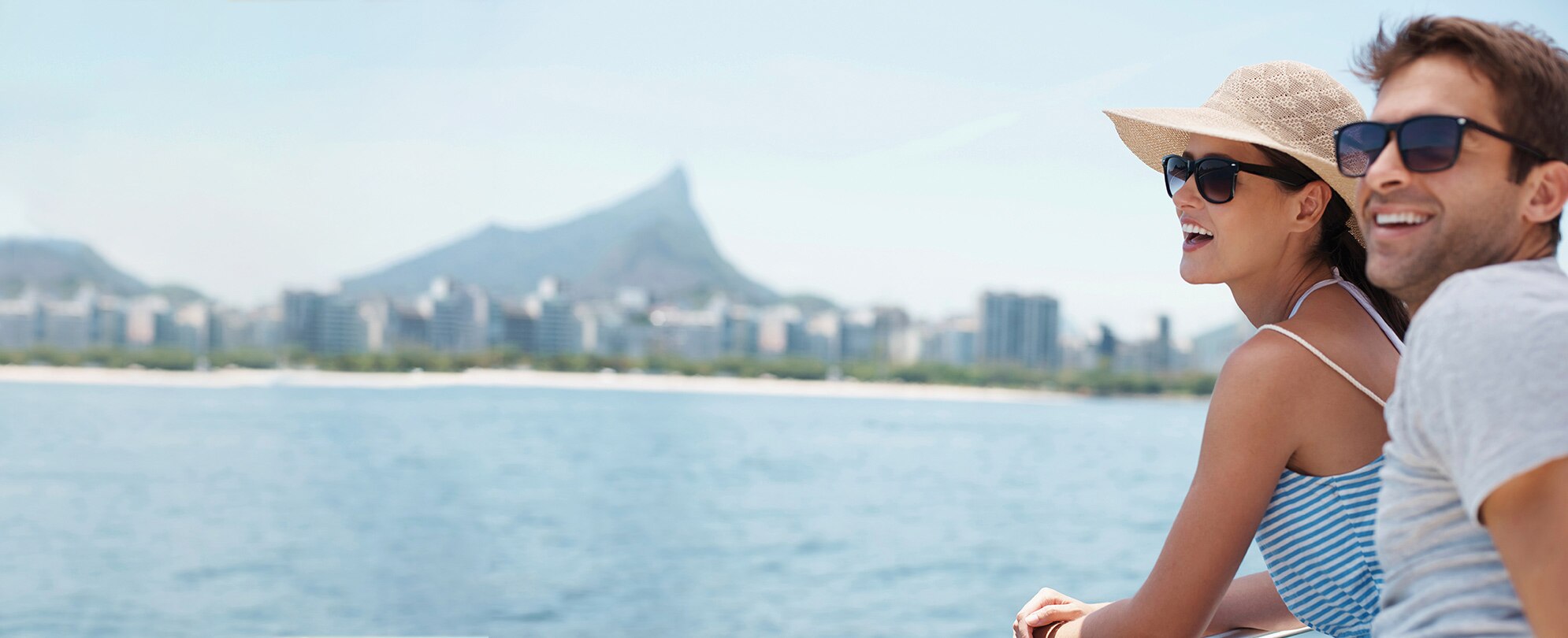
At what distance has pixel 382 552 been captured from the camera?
21453mm

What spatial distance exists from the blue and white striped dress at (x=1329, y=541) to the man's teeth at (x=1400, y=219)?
0.76ft

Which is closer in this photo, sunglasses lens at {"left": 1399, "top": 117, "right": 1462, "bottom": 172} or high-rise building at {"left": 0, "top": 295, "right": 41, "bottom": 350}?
sunglasses lens at {"left": 1399, "top": 117, "right": 1462, "bottom": 172}

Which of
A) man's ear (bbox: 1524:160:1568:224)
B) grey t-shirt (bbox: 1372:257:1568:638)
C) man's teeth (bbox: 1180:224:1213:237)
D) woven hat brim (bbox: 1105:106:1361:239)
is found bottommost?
grey t-shirt (bbox: 1372:257:1568:638)

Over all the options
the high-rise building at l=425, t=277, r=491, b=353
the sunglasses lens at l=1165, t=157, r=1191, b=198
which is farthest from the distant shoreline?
the sunglasses lens at l=1165, t=157, r=1191, b=198

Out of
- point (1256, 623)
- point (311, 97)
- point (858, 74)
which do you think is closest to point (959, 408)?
point (858, 74)

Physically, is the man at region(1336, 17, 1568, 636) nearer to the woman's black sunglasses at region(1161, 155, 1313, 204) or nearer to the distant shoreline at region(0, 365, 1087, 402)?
the woman's black sunglasses at region(1161, 155, 1313, 204)

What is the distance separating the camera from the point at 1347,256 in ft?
3.88

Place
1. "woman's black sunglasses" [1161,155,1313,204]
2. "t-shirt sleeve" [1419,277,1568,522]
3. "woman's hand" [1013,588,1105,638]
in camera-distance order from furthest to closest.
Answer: "woman's hand" [1013,588,1105,638], "woman's black sunglasses" [1161,155,1313,204], "t-shirt sleeve" [1419,277,1568,522]

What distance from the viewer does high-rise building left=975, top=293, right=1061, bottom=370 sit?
58.2 meters

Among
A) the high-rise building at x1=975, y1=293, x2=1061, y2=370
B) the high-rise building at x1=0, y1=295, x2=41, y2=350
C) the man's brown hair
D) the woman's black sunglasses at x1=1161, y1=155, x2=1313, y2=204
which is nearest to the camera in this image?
the man's brown hair

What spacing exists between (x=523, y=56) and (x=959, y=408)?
3956 cm

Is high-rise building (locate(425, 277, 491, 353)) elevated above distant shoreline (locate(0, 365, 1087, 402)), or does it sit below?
above

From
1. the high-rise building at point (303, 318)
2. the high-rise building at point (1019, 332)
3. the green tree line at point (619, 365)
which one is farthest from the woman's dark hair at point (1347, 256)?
the high-rise building at point (303, 318)

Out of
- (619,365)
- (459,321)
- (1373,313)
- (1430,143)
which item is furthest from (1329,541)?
(459,321)
